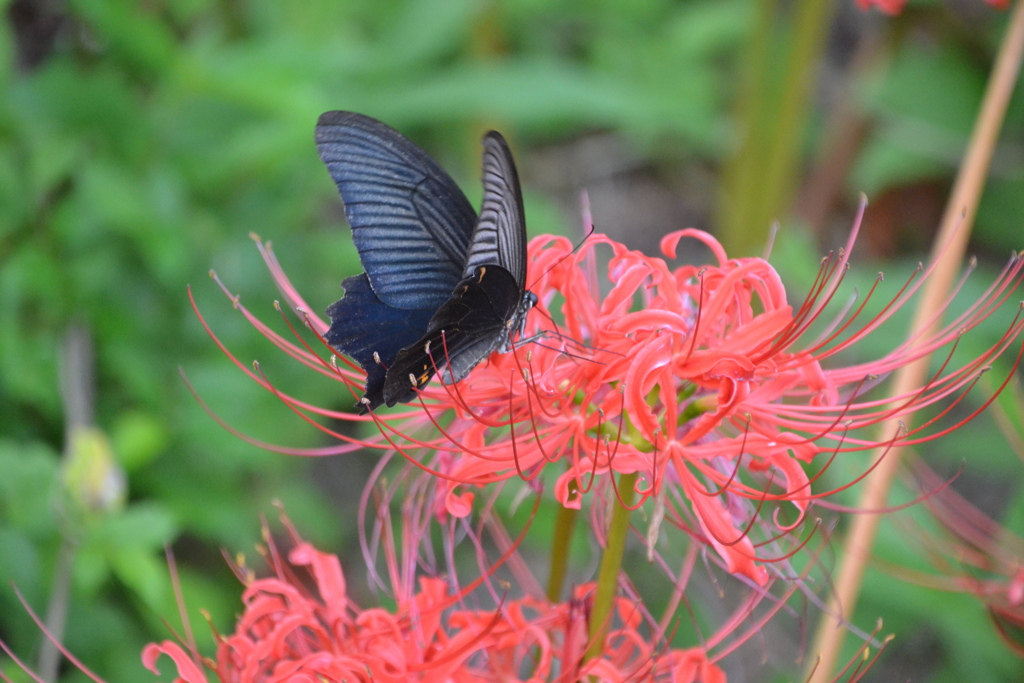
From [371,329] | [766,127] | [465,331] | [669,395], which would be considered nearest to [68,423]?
[371,329]

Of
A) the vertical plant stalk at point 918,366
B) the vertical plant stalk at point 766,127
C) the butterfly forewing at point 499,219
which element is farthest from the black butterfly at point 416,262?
the vertical plant stalk at point 766,127

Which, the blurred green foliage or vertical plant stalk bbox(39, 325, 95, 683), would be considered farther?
the blurred green foliage

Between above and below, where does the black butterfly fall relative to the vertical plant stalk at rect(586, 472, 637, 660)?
above

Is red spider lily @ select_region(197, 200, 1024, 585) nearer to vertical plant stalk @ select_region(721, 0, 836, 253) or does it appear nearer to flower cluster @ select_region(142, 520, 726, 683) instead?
flower cluster @ select_region(142, 520, 726, 683)

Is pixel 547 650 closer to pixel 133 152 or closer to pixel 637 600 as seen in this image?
pixel 637 600

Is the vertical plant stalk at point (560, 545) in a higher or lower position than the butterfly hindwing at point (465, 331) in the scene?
lower

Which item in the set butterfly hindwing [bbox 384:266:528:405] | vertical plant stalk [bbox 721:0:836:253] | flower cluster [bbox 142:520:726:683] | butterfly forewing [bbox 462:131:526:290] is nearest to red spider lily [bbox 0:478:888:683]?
flower cluster [bbox 142:520:726:683]

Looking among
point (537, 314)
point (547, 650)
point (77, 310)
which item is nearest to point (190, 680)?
point (547, 650)

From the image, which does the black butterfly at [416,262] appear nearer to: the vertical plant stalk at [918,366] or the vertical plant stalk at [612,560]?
the vertical plant stalk at [612,560]
